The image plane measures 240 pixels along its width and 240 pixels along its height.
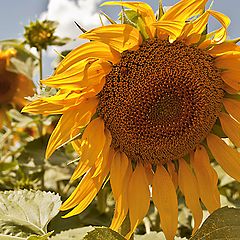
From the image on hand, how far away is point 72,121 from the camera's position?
1482mm

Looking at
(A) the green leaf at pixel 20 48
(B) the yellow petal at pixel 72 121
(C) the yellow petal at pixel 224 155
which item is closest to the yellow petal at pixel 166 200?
(C) the yellow petal at pixel 224 155

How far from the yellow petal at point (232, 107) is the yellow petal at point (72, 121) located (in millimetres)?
361

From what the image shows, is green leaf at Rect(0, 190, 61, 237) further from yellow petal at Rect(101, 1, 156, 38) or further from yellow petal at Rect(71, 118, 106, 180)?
yellow petal at Rect(101, 1, 156, 38)

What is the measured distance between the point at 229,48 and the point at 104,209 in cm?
104

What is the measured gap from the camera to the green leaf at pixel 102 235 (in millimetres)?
1324

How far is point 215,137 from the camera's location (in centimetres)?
164

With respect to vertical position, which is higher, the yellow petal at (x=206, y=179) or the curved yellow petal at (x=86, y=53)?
the curved yellow petal at (x=86, y=53)

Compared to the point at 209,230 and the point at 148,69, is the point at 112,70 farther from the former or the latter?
the point at 209,230

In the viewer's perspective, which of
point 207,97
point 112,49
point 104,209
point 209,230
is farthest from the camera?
point 104,209

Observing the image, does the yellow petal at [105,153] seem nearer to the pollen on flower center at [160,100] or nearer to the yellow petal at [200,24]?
the pollen on flower center at [160,100]

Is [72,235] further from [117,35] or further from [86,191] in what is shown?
[117,35]

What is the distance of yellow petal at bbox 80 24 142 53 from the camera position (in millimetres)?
1369

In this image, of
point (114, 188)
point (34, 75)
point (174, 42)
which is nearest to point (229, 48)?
point (174, 42)

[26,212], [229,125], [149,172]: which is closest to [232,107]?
[229,125]
